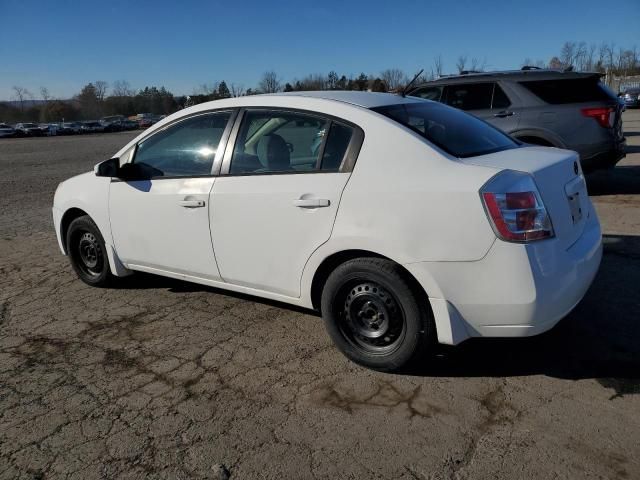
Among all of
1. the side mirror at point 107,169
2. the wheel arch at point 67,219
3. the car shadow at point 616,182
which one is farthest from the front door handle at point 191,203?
the car shadow at point 616,182

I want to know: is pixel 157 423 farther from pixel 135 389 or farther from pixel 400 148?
pixel 400 148

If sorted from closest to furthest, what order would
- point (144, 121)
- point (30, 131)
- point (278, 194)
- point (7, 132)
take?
1. point (278, 194)
2. point (7, 132)
3. point (30, 131)
4. point (144, 121)

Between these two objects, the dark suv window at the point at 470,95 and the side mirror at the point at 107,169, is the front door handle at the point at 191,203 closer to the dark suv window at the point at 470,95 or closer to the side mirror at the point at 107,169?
the side mirror at the point at 107,169

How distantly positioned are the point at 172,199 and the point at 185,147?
43 centimetres

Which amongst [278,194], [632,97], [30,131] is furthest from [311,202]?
[30,131]

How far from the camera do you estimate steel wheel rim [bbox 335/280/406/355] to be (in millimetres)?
3150

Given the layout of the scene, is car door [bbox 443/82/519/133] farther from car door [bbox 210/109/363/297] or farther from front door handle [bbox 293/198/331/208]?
front door handle [bbox 293/198/331/208]

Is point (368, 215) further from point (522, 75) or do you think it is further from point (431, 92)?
point (431, 92)

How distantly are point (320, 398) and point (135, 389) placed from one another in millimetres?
1124

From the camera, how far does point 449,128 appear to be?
3.57 metres

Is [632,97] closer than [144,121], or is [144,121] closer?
[632,97]

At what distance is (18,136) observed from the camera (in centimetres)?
5666

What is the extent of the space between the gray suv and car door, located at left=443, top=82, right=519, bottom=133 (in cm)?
1

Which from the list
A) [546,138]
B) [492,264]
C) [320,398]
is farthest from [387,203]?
[546,138]
